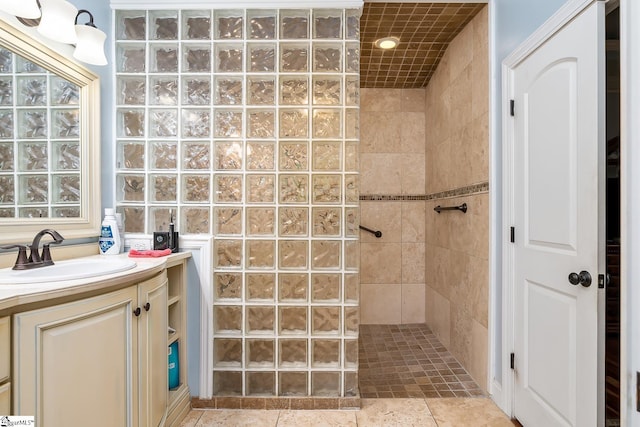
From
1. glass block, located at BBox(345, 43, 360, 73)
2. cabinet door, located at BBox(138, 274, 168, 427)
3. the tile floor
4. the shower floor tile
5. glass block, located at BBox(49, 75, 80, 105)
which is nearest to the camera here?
cabinet door, located at BBox(138, 274, 168, 427)

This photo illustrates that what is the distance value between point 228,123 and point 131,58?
0.65 m

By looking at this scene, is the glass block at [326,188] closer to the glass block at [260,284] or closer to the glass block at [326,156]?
the glass block at [326,156]

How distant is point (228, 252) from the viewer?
1.84 meters

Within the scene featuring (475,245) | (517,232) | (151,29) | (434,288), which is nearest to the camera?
(517,232)

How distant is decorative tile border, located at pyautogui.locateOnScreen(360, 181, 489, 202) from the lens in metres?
2.02

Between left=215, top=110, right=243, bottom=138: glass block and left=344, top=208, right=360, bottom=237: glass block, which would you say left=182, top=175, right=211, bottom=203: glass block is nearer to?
left=215, top=110, right=243, bottom=138: glass block

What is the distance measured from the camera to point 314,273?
183 centimetres

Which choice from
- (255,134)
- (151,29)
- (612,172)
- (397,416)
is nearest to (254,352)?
(397,416)

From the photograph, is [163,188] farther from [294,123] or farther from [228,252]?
[294,123]

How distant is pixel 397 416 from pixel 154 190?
181cm

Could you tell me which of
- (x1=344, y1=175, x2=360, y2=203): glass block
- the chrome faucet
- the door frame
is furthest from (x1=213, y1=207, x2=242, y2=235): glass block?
the door frame

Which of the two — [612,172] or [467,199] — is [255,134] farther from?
[612,172]

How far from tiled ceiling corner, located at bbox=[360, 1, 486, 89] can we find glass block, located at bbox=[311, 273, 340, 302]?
169 cm

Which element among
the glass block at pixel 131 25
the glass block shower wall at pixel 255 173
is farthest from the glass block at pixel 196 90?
the glass block at pixel 131 25
